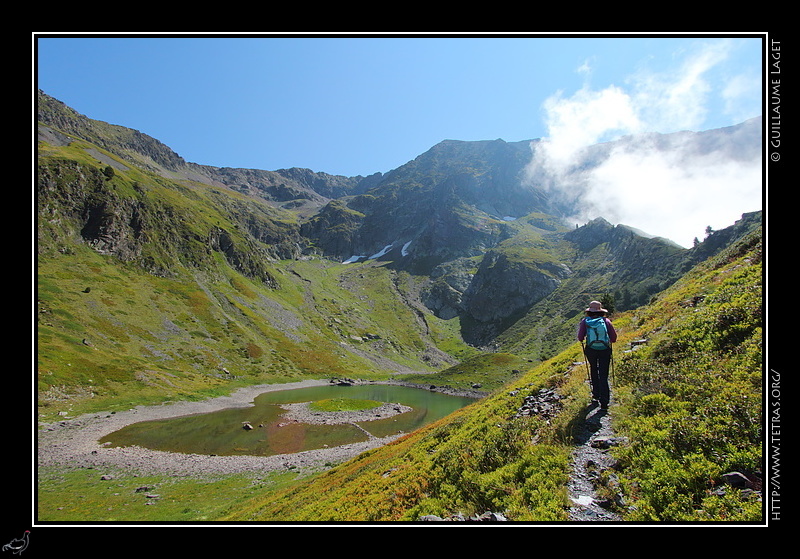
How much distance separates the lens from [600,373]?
1177 cm

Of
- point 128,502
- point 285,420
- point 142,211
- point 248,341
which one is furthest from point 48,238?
point 128,502

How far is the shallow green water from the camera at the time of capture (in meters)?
43.6

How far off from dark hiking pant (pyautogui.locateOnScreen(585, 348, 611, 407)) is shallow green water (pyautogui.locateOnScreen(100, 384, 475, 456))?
4331 cm

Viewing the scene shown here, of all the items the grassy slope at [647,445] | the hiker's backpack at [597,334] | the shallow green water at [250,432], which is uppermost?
the hiker's backpack at [597,334]

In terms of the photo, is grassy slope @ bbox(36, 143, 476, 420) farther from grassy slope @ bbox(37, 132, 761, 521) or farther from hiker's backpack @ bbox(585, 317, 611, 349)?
hiker's backpack @ bbox(585, 317, 611, 349)

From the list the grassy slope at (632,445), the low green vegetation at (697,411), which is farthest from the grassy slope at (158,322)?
the low green vegetation at (697,411)

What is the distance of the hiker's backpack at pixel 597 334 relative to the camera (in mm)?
11797

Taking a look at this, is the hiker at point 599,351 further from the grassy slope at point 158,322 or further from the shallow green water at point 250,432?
the grassy slope at point 158,322
